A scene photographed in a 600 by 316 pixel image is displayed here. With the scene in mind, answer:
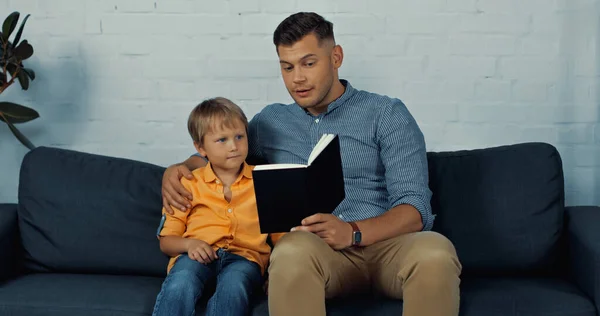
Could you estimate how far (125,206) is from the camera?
116 inches

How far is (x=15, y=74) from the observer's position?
3168mm

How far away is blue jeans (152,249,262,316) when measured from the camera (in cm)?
244

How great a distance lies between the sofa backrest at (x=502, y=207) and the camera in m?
2.80

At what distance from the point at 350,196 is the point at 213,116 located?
486mm

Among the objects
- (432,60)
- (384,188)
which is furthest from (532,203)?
(432,60)

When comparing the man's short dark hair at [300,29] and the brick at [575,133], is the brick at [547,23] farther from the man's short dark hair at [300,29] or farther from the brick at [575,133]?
the man's short dark hair at [300,29]

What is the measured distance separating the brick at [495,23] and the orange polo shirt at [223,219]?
105 cm

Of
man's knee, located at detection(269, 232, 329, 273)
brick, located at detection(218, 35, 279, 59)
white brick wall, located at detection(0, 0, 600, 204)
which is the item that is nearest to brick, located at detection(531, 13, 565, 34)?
white brick wall, located at detection(0, 0, 600, 204)

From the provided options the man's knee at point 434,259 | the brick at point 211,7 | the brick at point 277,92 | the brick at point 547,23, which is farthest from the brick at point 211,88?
the man's knee at point 434,259

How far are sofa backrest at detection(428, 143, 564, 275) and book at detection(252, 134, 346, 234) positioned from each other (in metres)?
0.62

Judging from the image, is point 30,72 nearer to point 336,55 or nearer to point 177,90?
point 177,90

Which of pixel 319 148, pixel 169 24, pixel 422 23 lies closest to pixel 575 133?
pixel 422 23

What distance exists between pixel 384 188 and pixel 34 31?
1.52 meters

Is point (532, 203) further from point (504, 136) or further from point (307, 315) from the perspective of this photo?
point (307, 315)
